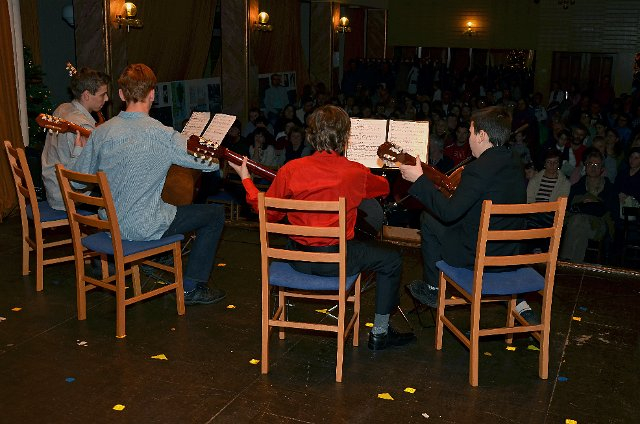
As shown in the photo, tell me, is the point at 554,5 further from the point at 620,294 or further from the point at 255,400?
the point at 255,400

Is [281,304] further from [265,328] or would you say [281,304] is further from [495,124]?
[495,124]

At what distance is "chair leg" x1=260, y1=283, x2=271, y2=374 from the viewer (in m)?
3.30

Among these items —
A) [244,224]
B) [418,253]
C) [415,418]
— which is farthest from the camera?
[244,224]

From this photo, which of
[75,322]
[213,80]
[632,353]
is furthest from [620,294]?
[213,80]

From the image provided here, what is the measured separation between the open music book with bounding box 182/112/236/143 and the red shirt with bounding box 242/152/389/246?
58 cm

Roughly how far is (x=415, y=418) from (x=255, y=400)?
707 millimetres


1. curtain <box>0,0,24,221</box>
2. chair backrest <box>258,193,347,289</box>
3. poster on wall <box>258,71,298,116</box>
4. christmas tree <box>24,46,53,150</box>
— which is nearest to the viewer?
chair backrest <box>258,193,347,289</box>

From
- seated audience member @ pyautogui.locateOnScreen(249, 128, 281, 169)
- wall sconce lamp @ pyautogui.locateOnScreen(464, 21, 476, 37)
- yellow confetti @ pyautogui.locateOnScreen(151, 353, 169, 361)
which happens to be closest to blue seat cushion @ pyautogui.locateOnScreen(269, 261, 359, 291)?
yellow confetti @ pyautogui.locateOnScreen(151, 353, 169, 361)

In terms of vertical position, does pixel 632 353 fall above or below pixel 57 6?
below

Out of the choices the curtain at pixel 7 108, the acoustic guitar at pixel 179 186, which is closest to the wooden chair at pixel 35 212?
the acoustic guitar at pixel 179 186

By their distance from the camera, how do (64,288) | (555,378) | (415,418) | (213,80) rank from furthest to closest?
(213,80) → (64,288) → (555,378) → (415,418)

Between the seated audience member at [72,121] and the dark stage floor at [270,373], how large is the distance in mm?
656

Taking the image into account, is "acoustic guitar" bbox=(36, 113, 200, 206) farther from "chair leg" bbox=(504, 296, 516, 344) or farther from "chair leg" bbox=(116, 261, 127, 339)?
"chair leg" bbox=(504, 296, 516, 344)

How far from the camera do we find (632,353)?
146 inches
